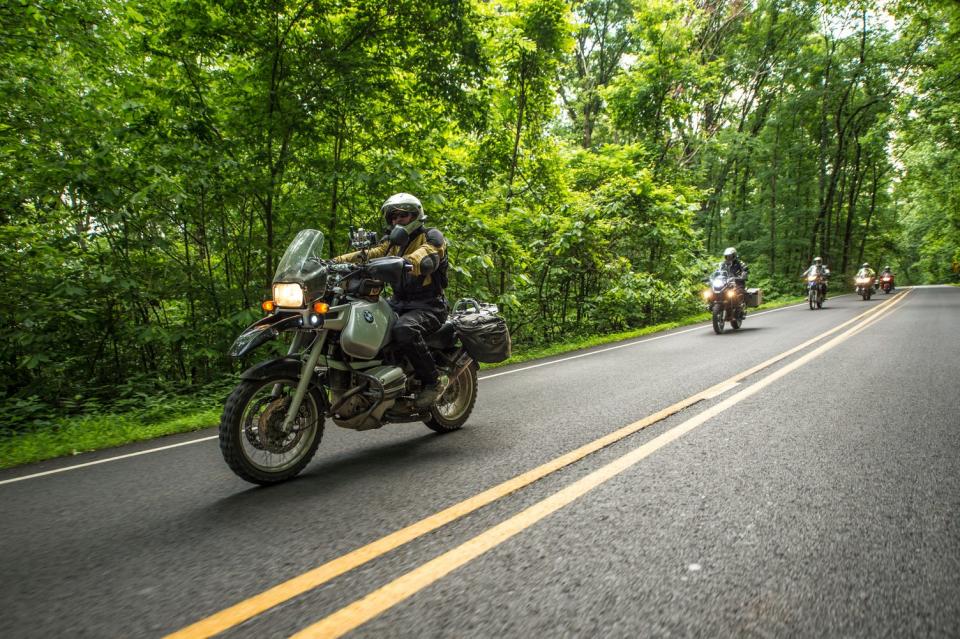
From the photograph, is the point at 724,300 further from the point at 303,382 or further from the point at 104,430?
the point at 104,430

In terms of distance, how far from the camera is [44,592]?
2.26 meters

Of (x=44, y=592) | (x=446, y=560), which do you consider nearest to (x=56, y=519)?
(x=44, y=592)

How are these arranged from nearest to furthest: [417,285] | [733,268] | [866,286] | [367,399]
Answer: [367,399] < [417,285] < [733,268] < [866,286]

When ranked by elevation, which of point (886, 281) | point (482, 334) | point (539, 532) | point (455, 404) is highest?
point (482, 334)

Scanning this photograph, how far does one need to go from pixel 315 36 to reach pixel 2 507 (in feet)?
23.7

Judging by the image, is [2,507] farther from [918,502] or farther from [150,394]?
[918,502]

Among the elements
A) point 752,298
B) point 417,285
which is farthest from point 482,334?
point 752,298

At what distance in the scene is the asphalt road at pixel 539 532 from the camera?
6.36 feet

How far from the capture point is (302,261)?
3.59 meters

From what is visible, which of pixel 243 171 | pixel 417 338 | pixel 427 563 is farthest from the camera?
pixel 243 171

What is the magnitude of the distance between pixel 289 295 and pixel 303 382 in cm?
59

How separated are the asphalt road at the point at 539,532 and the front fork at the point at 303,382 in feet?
1.42

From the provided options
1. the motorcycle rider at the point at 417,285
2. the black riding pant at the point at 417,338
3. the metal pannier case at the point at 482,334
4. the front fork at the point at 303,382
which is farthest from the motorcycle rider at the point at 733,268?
the front fork at the point at 303,382

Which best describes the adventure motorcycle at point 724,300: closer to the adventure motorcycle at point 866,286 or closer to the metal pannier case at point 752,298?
the metal pannier case at point 752,298
